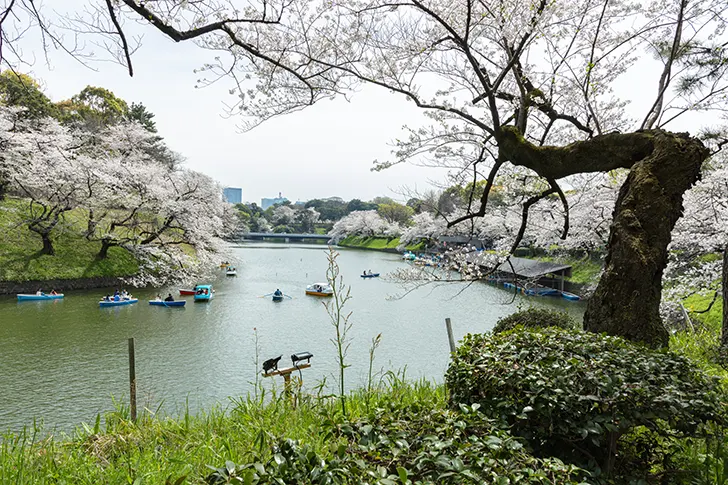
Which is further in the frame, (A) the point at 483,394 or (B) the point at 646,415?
(A) the point at 483,394

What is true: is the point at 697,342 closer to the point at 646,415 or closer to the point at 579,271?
the point at 646,415

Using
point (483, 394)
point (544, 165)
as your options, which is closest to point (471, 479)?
point (483, 394)

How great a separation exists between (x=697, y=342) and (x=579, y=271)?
14696mm

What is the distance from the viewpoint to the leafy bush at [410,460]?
1.16 m

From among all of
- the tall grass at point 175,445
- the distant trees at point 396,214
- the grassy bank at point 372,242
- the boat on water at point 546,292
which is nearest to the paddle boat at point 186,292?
the tall grass at point 175,445

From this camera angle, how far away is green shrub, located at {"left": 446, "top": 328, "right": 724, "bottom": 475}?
1.70 meters

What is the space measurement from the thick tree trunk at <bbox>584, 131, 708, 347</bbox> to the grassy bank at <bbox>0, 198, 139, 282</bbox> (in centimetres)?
1703

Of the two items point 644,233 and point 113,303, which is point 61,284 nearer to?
point 113,303

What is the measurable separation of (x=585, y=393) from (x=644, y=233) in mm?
1488

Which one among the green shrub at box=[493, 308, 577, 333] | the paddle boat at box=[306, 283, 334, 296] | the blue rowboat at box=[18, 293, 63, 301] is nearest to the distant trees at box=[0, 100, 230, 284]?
the blue rowboat at box=[18, 293, 63, 301]

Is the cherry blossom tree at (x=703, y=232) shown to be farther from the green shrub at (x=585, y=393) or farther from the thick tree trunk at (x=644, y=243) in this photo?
the green shrub at (x=585, y=393)

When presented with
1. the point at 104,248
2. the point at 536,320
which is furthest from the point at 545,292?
the point at 104,248

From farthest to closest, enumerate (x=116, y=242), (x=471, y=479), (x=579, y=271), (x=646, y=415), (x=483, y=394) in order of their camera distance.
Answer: (x=579, y=271)
(x=116, y=242)
(x=483, y=394)
(x=646, y=415)
(x=471, y=479)

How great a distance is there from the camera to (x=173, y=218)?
16516 millimetres
